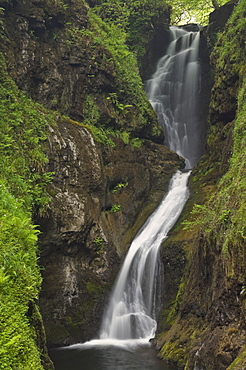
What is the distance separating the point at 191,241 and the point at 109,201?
15.1 feet

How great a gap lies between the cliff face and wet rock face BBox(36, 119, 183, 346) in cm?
4

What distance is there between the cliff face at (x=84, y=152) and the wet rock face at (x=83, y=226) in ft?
0.12

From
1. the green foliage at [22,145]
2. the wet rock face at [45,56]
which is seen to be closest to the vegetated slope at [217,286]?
the green foliage at [22,145]

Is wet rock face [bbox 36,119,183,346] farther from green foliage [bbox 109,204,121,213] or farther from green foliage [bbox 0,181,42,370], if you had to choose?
green foliage [bbox 0,181,42,370]

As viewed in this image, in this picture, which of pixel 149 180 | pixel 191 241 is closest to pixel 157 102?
pixel 149 180

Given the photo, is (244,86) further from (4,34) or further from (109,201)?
(4,34)

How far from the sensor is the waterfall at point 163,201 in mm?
12977

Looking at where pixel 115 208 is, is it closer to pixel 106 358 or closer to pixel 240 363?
pixel 106 358

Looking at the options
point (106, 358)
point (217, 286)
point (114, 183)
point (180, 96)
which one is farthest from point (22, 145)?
point (180, 96)

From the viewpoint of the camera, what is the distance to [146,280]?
13438 millimetres

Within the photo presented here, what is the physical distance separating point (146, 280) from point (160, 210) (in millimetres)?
4237

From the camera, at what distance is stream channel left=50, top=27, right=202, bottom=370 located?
10.5 metres

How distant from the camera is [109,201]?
16.3 meters

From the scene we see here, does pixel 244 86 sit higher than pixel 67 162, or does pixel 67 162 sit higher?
pixel 244 86
